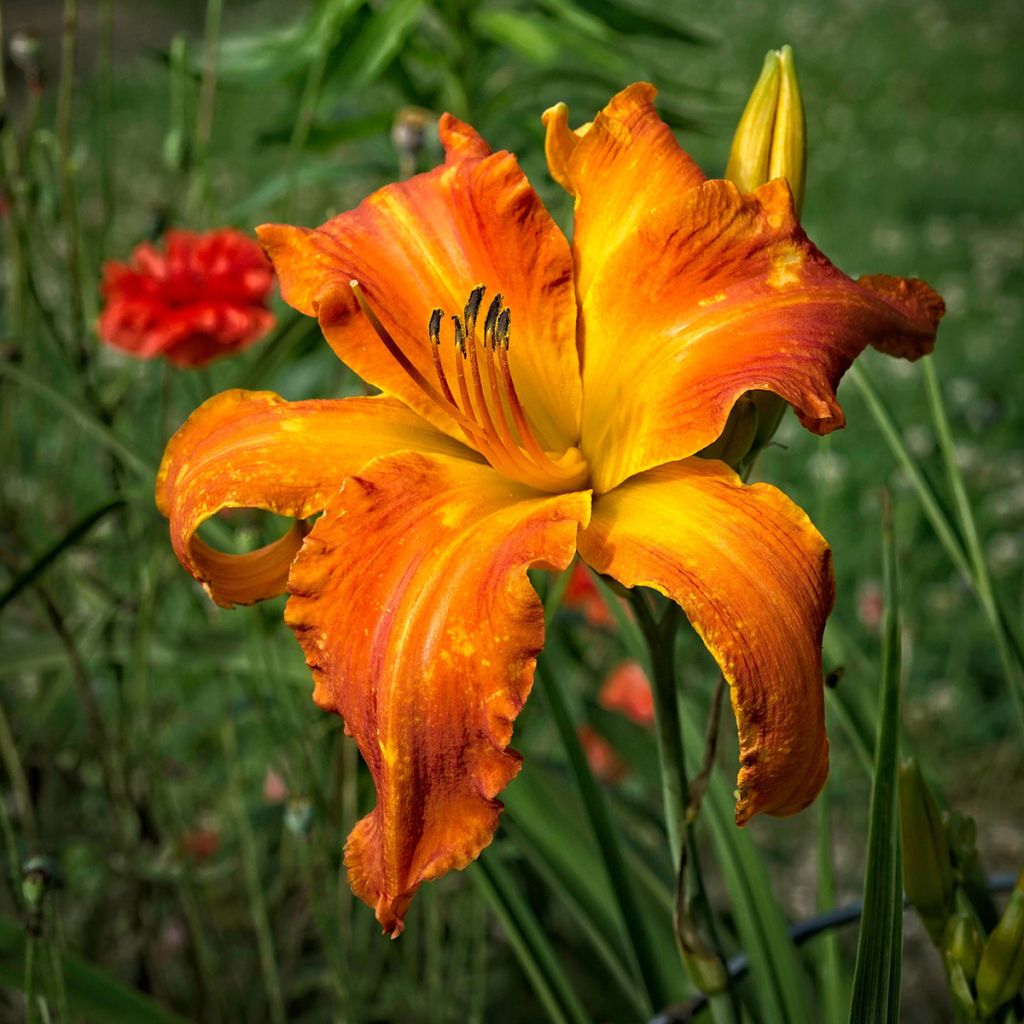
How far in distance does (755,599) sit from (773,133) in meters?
0.23

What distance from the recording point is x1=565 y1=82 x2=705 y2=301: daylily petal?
1.92 feet

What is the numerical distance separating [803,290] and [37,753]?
0.98 m

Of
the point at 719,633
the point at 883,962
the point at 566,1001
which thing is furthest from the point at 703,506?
the point at 566,1001

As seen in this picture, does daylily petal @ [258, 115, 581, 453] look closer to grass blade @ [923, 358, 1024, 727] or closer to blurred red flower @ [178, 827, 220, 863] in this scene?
grass blade @ [923, 358, 1024, 727]

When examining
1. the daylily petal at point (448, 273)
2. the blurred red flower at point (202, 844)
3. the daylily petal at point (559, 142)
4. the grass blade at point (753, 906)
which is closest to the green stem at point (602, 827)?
the grass blade at point (753, 906)

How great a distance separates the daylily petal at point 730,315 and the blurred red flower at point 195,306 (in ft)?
1.79

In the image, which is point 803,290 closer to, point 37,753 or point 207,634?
point 207,634

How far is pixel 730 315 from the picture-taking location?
1.77 ft

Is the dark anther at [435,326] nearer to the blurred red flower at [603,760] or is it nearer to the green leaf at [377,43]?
the green leaf at [377,43]

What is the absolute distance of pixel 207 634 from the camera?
1070mm

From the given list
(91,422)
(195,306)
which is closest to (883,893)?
(91,422)

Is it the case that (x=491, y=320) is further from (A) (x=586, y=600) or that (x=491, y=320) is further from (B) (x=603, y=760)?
(B) (x=603, y=760)

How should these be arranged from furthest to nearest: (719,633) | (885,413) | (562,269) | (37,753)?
(37,753) → (885,413) → (562,269) → (719,633)

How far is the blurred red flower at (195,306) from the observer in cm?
103
